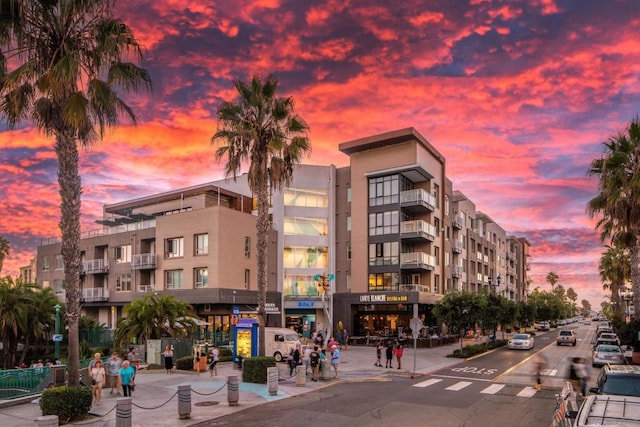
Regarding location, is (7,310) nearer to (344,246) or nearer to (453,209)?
(344,246)

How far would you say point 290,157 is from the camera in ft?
91.1

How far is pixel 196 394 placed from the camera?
71.7 feet

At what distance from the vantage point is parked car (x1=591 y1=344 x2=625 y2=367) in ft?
104

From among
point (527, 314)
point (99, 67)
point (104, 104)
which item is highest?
point (99, 67)

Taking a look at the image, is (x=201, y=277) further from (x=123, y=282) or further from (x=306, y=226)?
(x=306, y=226)

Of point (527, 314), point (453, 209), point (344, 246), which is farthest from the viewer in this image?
point (527, 314)

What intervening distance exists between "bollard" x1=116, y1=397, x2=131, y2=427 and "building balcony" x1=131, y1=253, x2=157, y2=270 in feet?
116

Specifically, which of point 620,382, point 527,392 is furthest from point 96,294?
point 620,382

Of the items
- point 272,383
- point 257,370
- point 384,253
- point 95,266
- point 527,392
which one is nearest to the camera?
point 272,383

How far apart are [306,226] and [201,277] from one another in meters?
16.2

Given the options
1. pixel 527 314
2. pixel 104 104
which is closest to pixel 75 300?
pixel 104 104

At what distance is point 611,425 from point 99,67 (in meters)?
16.9

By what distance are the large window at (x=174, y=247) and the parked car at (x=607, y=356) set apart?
3281 centimetres

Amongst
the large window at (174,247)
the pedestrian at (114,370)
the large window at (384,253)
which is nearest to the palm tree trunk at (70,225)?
the pedestrian at (114,370)
